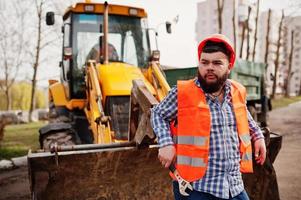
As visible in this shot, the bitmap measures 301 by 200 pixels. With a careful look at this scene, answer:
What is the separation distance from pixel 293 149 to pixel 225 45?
7305 mm

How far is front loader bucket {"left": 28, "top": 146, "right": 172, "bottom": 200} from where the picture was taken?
329 centimetres

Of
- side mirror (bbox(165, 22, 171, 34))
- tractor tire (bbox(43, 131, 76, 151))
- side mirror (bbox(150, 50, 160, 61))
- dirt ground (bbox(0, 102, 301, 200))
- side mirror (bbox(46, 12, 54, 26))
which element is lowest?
dirt ground (bbox(0, 102, 301, 200))

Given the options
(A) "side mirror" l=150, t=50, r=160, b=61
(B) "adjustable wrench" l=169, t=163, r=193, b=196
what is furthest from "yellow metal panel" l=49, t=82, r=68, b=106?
(B) "adjustable wrench" l=169, t=163, r=193, b=196

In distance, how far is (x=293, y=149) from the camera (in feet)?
29.2

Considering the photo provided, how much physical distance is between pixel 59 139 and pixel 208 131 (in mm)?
3882

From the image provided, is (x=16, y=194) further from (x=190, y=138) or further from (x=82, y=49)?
(x=190, y=138)

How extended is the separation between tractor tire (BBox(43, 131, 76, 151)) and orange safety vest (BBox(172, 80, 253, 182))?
12.0 ft

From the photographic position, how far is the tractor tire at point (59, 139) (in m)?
5.68

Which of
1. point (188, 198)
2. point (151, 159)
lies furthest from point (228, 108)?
point (151, 159)

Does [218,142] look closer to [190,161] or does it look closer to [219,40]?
[190,161]

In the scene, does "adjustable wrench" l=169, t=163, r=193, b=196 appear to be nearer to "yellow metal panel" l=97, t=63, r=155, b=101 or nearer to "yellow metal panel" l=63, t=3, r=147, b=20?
"yellow metal panel" l=97, t=63, r=155, b=101

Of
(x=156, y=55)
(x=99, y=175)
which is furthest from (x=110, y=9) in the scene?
(x=99, y=175)

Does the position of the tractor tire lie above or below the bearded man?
below

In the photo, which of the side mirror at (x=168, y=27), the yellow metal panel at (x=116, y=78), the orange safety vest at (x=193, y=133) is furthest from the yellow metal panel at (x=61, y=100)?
the orange safety vest at (x=193, y=133)
